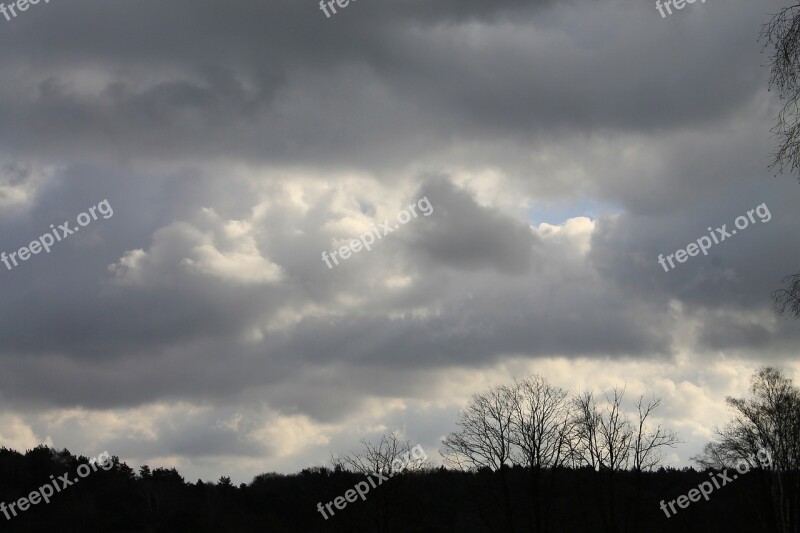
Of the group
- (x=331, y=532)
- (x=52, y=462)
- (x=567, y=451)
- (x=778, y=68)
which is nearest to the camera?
(x=778, y=68)

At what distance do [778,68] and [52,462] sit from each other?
474ft

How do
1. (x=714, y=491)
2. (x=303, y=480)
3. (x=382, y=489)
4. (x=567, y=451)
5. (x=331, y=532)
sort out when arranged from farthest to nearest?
1. (x=303, y=480)
2. (x=714, y=491)
3. (x=331, y=532)
4. (x=382, y=489)
5. (x=567, y=451)

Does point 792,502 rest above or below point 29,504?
below

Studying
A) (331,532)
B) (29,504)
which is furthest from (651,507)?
(29,504)

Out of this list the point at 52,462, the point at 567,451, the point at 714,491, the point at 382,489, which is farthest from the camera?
the point at 52,462

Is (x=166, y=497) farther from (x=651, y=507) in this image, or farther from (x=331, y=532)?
(x=651, y=507)

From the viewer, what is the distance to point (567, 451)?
65.9m

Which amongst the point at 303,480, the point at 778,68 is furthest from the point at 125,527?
the point at 778,68

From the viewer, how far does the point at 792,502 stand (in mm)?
70062

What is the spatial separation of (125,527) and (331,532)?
39314 millimetres

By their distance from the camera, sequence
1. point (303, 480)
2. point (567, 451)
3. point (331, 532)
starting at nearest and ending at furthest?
point (567, 451), point (331, 532), point (303, 480)

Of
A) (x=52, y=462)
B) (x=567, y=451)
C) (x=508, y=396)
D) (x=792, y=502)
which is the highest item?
(x=52, y=462)

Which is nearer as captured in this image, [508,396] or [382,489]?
[508,396]

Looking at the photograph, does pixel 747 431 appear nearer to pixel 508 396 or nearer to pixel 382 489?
pixel 508 396
